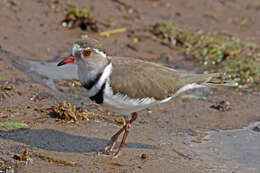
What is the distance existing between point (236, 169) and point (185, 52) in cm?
495

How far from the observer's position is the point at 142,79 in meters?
5.87

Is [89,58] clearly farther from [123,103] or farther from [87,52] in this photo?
[123,103]

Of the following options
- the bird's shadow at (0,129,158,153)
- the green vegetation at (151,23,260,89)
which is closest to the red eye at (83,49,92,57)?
the bird's shadow at (0,129,158,153)

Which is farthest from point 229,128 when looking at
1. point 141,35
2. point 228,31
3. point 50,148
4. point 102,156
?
point 228,31

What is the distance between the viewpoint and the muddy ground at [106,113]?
19.0 ft

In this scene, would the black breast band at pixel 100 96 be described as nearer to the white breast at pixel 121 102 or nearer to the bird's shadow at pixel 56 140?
the white breast at pixel 121 102

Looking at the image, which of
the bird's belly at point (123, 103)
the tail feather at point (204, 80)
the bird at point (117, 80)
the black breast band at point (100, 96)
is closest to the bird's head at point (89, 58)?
the bird at point (117, 80)

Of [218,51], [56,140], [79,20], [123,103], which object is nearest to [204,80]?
[123,103]

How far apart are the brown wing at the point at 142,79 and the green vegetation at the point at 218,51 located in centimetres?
310

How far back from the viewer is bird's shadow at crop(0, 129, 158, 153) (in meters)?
5.90

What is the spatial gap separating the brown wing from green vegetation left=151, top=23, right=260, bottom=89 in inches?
122

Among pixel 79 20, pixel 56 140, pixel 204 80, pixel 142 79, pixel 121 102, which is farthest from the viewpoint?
pixel 79 20

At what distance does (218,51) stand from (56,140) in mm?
5393

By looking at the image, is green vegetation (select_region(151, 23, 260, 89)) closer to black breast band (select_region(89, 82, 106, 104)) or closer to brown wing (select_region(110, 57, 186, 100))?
brown wing (select_region(110, 57, 186, 100))
